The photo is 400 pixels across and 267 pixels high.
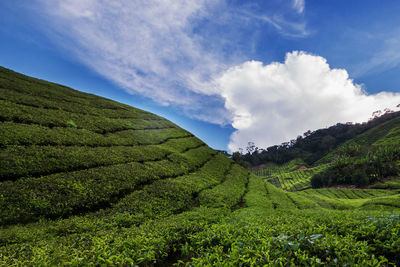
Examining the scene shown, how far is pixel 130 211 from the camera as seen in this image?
1056 cm

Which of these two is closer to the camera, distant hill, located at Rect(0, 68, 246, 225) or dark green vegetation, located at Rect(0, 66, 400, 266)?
dark green vegetation, located at Rect(0, 66, 400, 266)

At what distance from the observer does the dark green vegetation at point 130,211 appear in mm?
4078

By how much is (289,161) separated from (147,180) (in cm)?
14064

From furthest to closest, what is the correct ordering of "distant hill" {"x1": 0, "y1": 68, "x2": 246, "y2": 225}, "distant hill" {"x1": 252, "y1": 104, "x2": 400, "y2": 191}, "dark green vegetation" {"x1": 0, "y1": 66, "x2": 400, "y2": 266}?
"distant hill" {"x1": 252, "y1": 104, "x2": 400, "y2": 191} < "distant hill" {"x1": 0, "y1": 68, "x2": 246, "y2": 225} < "dark green vegetation" {"x1": 0, "y1": 66, "x2": 400, "y2": 266}

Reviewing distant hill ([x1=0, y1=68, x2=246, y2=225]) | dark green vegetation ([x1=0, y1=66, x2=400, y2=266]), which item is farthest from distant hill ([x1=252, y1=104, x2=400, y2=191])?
distant hill ([x1=0, y1=68, x2=246, y2=225])

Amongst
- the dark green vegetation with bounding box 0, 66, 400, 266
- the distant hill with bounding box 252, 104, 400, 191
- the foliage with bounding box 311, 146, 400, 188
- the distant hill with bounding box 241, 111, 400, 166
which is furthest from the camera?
the distant hill with bounding box 241, 111, 400, 166

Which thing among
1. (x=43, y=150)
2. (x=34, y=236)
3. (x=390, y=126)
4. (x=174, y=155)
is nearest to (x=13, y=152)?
(x=43, y=150)

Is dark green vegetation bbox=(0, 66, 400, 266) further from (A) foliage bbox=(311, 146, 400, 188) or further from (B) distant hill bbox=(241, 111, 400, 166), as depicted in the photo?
(B) distant hill bbox=(241, 111, 400, 166)

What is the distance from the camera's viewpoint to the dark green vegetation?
4.08 meters

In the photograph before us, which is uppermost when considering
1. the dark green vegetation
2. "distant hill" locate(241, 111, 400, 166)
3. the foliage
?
"distant hill" locate(241, 111, 400, 166)

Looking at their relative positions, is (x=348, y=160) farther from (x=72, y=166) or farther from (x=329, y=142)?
(x=72, y=166)

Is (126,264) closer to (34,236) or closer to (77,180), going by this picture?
(34,236)

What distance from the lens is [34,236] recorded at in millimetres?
7133

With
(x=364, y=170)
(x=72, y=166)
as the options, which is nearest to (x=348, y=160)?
(x=364, y=170)
